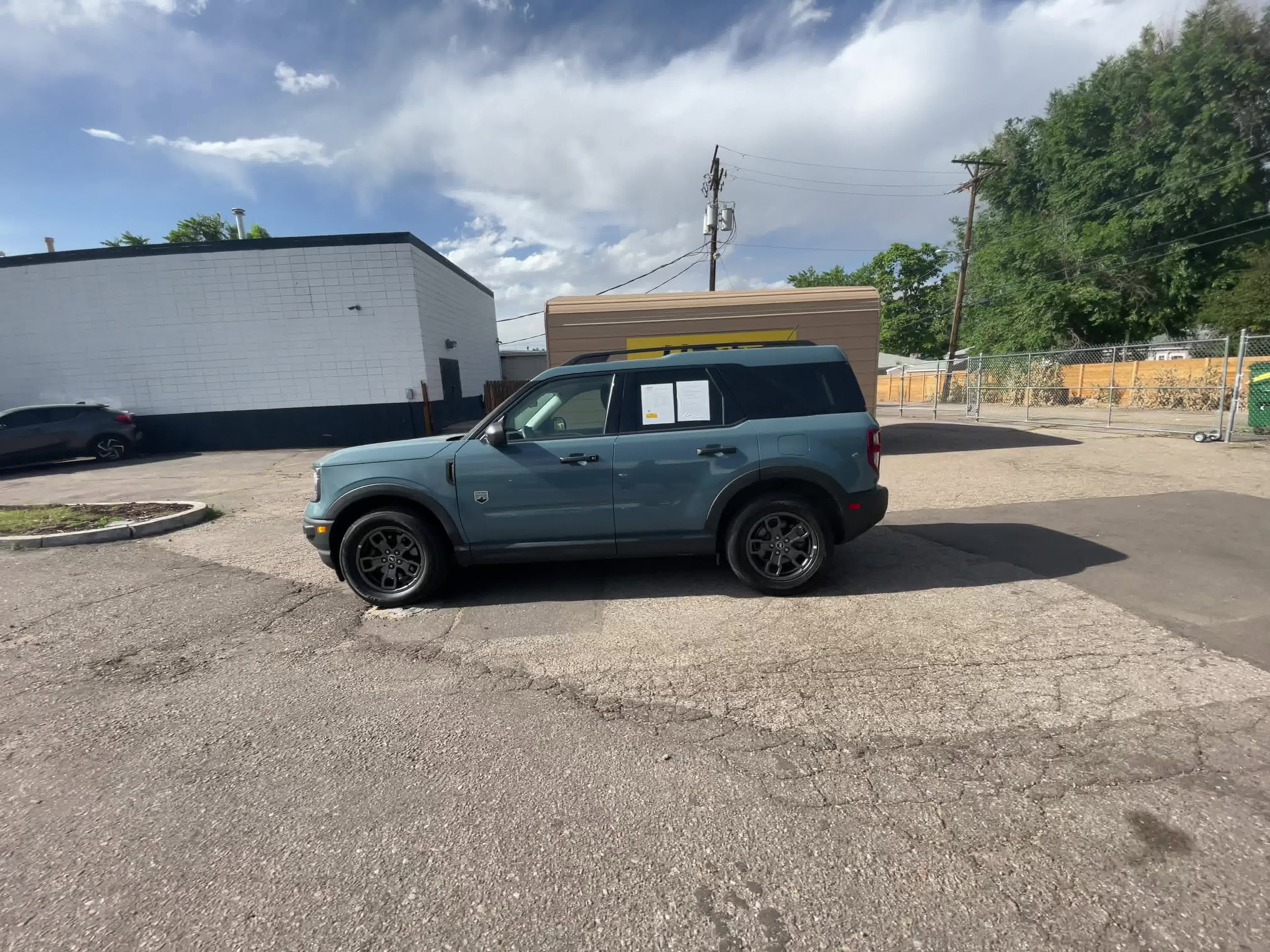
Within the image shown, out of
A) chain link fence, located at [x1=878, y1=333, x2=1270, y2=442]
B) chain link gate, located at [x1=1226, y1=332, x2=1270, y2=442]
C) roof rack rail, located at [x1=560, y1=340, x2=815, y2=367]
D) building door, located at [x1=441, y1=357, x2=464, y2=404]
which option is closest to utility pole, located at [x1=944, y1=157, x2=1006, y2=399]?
chain link fence, located at [x1=878, y1=333, x2=1270, y2=442]

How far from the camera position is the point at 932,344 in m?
54.7

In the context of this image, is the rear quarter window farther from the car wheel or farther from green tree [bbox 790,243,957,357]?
green tree [bbox 790,243,957,357]

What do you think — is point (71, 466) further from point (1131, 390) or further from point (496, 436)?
point (1131, 390)

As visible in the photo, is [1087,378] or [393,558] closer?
[393,558]

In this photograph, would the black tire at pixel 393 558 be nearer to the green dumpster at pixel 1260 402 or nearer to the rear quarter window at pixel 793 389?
the rear quarter window at pixel 793 389

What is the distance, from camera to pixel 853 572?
200 inches

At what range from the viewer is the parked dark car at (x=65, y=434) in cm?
1311

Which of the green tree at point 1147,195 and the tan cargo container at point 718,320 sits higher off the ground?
the green tree at point 1147,195

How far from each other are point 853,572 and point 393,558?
12.4 ft

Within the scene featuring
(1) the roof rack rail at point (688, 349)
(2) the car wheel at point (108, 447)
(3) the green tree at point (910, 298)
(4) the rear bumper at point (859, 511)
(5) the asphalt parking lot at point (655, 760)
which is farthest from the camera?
(3) the green tree at point (910, 298)

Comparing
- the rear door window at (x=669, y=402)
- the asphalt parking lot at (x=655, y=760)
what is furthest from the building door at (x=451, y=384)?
the rear door window at (x=669, y=402)

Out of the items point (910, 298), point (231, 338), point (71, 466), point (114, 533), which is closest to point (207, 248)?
point (231, 338)

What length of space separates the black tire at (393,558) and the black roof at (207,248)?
1384 cm

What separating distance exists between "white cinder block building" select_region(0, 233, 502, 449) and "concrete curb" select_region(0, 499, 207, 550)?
8685mm
